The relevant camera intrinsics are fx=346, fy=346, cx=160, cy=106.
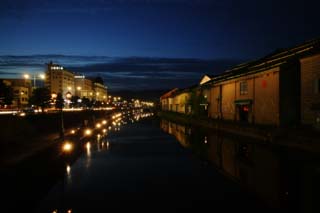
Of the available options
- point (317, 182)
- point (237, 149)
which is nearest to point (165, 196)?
point (317, 182)

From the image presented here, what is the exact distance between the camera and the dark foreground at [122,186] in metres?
12.4

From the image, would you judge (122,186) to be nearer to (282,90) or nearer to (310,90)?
(310,90)

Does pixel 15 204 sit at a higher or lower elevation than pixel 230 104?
lower

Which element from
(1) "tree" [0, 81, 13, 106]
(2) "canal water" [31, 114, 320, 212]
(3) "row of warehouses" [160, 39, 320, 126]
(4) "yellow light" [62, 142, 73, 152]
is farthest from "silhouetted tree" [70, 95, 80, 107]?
(2) "canal water" [31, 114, 320, 212]

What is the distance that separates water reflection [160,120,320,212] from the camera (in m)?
13.3

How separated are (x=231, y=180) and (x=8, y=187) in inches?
386

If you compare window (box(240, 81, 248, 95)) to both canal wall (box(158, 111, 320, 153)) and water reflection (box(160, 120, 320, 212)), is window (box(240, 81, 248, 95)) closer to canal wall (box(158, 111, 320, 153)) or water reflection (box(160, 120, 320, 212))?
canal wall (box(158, 111, 320, 153))

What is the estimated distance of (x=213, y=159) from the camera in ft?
75.3

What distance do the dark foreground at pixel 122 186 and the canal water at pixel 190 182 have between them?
30 mm

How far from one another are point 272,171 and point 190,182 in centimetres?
461

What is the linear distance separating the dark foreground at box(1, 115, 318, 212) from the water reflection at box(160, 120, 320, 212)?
71cm

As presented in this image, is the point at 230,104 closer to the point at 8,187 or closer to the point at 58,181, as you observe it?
the point at 58,181

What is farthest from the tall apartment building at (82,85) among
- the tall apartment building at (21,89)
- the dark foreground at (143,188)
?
the dark foreground at (143,188)

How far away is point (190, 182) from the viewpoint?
1641 cm
